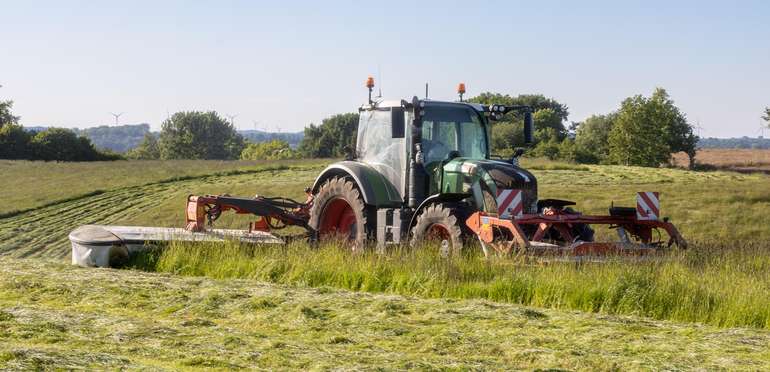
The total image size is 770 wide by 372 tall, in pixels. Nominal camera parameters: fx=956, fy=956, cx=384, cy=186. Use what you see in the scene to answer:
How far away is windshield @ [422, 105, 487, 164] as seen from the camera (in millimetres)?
12539

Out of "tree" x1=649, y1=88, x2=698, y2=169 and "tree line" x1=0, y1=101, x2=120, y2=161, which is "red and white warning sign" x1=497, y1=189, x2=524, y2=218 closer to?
"tree line" x1=0, y1=101, x2=120, y2=161

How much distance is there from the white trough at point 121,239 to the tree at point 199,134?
107 meters

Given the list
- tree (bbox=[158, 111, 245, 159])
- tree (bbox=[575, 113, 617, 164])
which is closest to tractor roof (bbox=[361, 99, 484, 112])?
tree (bbox=[575, 113, 617, 164])

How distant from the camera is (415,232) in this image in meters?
11.6

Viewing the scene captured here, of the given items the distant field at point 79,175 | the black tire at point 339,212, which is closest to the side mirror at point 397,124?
the black tire at point 339,212

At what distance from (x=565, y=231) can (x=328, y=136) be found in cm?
8961

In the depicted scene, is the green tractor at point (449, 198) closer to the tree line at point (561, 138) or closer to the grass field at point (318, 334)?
the grass field at point (318, 334)

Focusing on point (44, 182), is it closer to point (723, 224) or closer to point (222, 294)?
point (723, 224)

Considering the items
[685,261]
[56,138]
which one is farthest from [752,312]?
[56,138]

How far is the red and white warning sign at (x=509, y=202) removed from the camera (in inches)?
431

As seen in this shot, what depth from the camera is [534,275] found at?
9.48 metres

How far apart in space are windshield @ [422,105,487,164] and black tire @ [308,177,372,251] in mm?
1148

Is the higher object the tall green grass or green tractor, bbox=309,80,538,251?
green tractor, bbox=309,80,538,251

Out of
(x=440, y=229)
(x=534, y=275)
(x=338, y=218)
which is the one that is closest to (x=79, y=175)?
(x=338, y=218)
